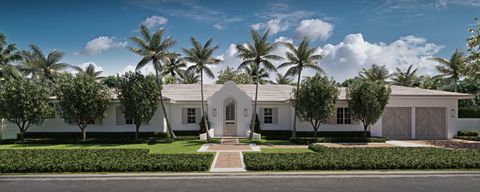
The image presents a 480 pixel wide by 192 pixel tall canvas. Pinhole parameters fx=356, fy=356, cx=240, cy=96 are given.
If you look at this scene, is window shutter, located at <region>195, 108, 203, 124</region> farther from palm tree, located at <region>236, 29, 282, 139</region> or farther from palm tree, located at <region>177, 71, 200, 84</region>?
palm tree, located at <region>177, 71, 200, 84</region>

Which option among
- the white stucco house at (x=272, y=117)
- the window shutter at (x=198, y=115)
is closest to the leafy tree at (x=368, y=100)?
the white stucco house at (x=272, y=117)

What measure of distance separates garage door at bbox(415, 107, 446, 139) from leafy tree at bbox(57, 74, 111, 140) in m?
23.2

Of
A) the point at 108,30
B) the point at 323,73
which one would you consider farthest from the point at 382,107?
the point at 108,30

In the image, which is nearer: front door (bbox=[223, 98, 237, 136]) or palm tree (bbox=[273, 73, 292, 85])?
front door (bbox=[223, 98, 237, 136])

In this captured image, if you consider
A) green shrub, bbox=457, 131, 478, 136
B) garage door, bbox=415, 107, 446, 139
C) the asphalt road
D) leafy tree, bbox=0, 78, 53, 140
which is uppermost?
leafy tree, bbox=0, 78, 53, 140

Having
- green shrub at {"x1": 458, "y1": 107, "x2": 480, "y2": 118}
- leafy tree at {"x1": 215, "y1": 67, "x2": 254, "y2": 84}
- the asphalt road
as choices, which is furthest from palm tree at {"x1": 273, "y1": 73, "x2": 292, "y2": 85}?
the asphalt road

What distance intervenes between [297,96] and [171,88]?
1326cm

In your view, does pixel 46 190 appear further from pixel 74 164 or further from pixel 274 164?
pixel 274 164

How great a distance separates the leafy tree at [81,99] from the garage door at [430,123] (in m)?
23.2

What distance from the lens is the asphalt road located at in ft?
33.7

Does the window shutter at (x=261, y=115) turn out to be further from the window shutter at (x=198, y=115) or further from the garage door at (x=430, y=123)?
the garage door at (x=430, y=123)

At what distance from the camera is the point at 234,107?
28281 millimetres

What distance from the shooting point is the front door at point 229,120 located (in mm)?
28312

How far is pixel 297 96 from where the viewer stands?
23891 mm
